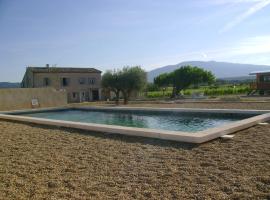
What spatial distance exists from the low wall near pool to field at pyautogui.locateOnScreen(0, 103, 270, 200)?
1655 centimetres

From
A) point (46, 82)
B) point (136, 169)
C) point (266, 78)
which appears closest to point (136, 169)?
point (136, 169)

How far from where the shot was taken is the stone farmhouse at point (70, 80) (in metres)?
39.7

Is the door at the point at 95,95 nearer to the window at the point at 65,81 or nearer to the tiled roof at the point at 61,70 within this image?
the tiled roof at the point at 61,70

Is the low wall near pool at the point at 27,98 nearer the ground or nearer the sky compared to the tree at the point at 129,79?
nearer the ground

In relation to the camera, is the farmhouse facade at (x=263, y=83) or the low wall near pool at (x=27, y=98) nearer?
the low wall near pool at (x=27, y=98)

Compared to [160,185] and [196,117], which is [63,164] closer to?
[160,185]

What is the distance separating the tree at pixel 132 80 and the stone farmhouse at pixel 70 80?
15.4 m

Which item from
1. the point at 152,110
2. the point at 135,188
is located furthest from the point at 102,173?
the point at 152,110

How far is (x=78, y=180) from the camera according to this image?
4574mm

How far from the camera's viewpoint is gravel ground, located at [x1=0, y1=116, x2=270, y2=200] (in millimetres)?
3984

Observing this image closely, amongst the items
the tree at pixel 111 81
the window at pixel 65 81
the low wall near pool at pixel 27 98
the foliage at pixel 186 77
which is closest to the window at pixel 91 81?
the window at pixel 65 81

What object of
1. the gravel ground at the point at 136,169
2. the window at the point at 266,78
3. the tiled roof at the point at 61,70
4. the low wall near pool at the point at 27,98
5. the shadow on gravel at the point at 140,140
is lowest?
the gravel ground at the point at 136,169

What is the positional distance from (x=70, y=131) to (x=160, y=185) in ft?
18.5

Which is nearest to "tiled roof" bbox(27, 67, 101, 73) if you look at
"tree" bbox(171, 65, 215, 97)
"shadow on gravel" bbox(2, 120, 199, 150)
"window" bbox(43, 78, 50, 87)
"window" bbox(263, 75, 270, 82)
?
"window" bbox(43, 78, 50, 87)
